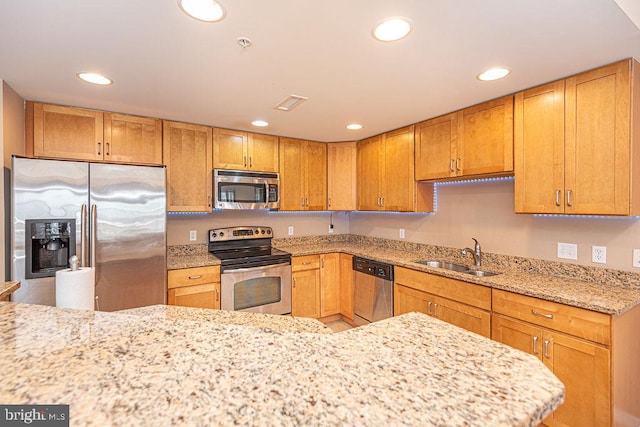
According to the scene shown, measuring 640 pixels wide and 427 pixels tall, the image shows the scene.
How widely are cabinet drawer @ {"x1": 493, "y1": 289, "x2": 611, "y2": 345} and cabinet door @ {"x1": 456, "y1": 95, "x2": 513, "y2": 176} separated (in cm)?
99

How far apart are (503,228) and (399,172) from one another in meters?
1.14

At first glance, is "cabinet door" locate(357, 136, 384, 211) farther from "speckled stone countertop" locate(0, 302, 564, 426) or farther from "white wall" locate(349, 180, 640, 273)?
"speckled stone countertop" locate(0, 302, 564, 426)

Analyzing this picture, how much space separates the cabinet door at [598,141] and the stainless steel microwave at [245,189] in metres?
2.65

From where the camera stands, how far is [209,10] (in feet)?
4.39

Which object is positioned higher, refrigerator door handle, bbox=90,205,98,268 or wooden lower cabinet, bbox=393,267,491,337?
refrigerator door handle, bbox=90,205,98,268

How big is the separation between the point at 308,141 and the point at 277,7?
8.28 feet

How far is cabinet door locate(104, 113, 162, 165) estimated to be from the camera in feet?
8.83

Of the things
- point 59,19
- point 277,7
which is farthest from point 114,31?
point 277,7

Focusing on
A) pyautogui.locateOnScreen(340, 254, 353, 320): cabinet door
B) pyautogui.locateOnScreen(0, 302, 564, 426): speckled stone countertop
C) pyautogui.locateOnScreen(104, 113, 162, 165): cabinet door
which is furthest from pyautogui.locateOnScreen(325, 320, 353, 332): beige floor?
pyautogui.locateOnScreen(0, 302, 564, 426): speckled stone countertop

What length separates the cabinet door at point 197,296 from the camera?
108 inches

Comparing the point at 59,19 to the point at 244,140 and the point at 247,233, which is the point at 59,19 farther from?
the point at 247,233

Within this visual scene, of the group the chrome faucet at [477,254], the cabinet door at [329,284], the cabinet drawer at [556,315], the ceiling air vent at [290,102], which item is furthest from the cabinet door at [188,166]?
the cabinet drawer at [556,315]

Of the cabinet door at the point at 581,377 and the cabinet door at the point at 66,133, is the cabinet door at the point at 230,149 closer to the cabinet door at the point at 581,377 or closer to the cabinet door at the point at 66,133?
the cabinet door at the point at 66,133
